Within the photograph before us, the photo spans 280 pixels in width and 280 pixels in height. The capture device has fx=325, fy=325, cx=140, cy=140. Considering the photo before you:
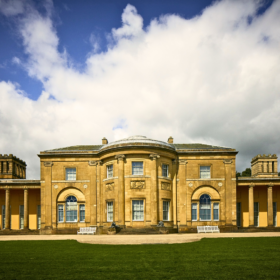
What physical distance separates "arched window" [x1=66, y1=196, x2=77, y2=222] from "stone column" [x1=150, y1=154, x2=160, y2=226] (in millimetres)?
9365

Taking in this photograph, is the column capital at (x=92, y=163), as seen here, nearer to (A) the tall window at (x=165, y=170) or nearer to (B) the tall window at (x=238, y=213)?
(A) the tall window at (x=165, y=170)

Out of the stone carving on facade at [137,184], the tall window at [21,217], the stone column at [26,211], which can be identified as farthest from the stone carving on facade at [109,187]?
the tall window at [21,217]

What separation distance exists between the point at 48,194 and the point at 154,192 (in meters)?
12.1

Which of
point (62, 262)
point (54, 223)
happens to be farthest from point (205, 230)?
point (62, 262)

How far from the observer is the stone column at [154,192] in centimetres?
3228

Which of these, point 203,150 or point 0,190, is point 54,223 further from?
point 203,150

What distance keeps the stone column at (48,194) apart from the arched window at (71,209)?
1860 mm

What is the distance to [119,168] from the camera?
109ft

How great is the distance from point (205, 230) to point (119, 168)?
1088 centimetres

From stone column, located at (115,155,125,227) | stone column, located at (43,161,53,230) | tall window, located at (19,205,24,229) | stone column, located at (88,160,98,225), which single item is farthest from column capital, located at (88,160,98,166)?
tall window, located at (19,205,24,229)

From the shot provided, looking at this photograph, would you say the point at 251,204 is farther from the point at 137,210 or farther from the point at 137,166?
the point at 137,166

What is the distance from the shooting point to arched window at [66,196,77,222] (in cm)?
3612

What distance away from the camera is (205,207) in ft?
118

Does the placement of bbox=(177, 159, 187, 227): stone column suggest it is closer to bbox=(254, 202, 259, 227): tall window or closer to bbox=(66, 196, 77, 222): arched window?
bbox=(254, 202, 259, 227): tall window
